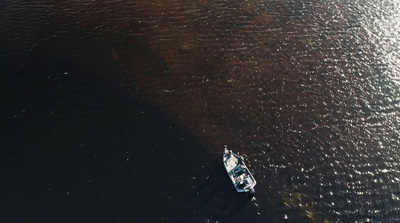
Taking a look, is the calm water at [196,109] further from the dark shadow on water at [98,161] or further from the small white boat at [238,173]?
the small white boat at [238,173]

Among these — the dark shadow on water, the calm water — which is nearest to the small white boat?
the dark shadow on water

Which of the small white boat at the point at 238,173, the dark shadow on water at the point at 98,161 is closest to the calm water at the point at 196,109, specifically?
the dark shadow on water at the point at 98,161

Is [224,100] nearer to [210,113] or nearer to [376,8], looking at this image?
[210,113]

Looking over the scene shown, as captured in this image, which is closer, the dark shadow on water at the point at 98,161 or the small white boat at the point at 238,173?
the dark shadow on water at the point at 98,161

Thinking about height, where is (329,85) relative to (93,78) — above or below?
below

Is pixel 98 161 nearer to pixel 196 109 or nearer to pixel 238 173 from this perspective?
pixel 196 109

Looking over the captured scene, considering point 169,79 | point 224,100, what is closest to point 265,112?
point 224,100
